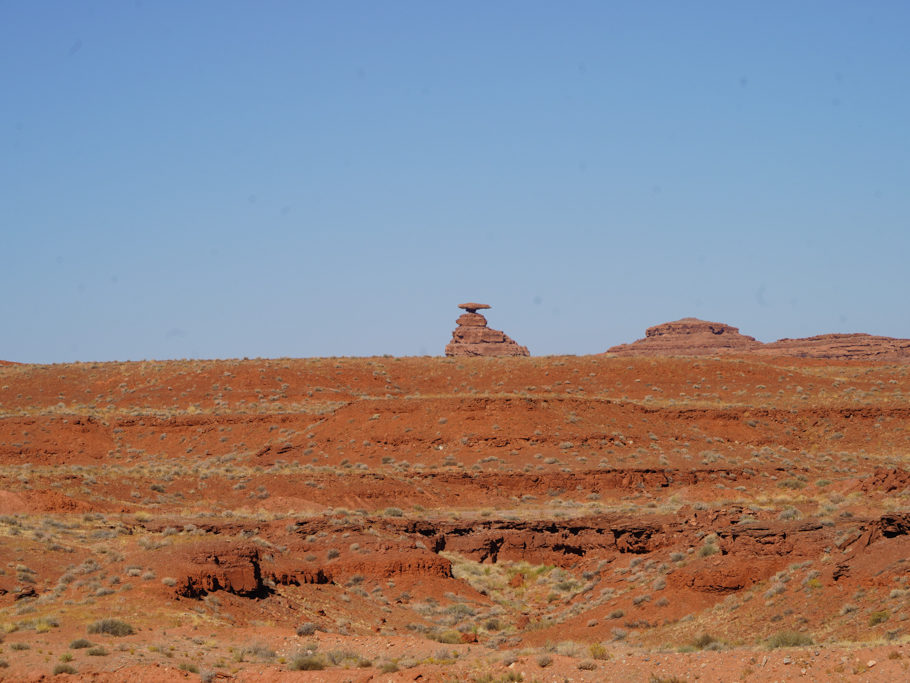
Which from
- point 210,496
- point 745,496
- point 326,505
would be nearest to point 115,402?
point 210,496

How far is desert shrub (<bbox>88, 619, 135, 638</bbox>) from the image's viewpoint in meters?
18.0

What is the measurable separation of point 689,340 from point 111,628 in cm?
11908

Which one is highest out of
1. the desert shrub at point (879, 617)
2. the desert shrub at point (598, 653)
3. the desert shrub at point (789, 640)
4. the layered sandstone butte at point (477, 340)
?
the layered sandstone butte at point (477, 340)

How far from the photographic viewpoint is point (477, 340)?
111 m

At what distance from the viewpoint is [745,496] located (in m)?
38.0

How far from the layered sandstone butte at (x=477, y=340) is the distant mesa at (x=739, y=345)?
42.7ft

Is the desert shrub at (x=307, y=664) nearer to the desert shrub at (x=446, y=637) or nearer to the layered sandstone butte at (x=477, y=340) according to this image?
the desert shrub at (x=446, y=637)

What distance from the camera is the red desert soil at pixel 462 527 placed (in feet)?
55.4

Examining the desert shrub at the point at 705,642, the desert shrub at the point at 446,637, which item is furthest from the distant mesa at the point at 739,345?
the desert shrub at the point at 705,642

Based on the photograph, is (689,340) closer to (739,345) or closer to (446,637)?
(739,345)

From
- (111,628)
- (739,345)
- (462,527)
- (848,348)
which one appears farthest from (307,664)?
(739,345)

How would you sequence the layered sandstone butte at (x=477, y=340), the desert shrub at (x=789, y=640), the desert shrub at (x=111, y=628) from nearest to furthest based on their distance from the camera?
the desert shrub at (x=789, y=640), the desert shrub at (x=111, y=628), the layered sandstone butte at (x=477, y=340)

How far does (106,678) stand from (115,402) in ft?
161

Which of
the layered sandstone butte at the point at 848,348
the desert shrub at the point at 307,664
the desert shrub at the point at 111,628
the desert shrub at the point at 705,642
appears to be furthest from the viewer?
the layered sandstone butte at the point at 848,348
